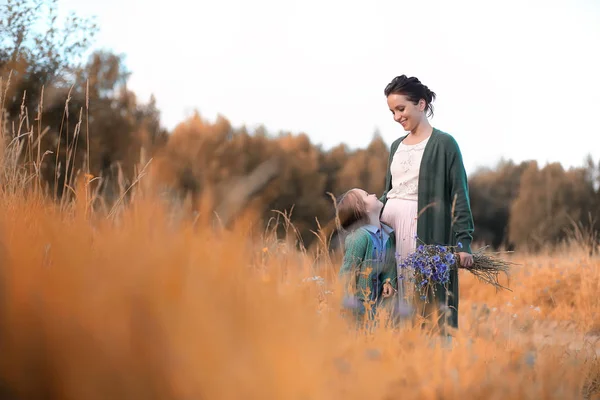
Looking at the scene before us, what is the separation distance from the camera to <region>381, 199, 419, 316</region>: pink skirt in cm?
361

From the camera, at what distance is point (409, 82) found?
359 cm

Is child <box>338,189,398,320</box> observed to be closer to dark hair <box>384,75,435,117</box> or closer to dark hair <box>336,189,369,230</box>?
dark hair <box>336,189,369,230</box>

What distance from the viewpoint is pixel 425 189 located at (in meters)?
3.58

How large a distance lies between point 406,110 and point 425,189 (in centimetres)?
50

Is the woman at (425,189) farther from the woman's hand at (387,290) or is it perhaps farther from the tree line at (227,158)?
the tree line at (227,158)

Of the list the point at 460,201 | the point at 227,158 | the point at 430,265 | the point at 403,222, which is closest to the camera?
the point at 430,265

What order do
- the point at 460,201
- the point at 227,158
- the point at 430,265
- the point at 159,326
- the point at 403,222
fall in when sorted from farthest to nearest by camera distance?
the point at 227,158 < the point at 403,222 < the point at 460,201 < the point at 430,265 < the point at 159,326

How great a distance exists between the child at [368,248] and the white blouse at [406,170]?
233 mm

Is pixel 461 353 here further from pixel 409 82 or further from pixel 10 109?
pixel 10 109

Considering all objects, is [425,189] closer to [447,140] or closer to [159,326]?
[447,140]

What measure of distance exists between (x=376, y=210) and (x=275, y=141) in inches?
748

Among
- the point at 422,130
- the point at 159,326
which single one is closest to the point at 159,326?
the point at 159,326

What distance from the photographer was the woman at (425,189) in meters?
3.55

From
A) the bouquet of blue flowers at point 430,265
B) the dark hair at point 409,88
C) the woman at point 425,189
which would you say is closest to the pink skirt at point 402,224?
the woman at point 425,189
